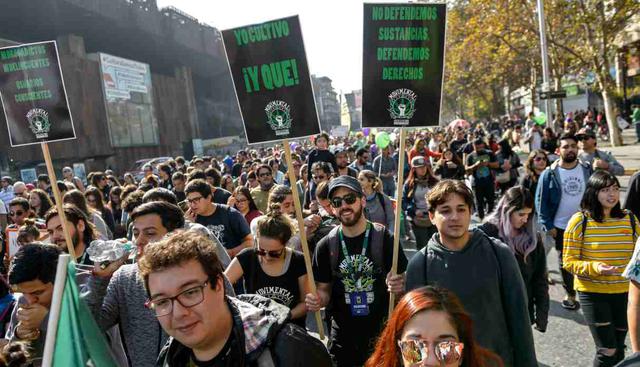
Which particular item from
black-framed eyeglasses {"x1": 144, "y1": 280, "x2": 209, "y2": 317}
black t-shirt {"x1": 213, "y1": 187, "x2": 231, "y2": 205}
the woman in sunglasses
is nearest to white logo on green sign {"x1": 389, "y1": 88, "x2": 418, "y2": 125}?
the woman in sunglasses

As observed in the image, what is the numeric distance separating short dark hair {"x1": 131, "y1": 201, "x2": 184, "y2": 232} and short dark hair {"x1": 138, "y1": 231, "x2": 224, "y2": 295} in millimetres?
1303

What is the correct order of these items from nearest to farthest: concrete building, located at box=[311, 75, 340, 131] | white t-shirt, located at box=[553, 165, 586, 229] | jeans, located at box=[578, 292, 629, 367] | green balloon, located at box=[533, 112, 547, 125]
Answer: jeans, located at box=[578, 292, 629, 367]
white t-shirt, located at box=[553, 165, 586, 229]
green balloon, located at box=[533, 112, 547, 125]
concrete building, located at box=[311, 75, 340, 131]

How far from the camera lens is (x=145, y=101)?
38844mm

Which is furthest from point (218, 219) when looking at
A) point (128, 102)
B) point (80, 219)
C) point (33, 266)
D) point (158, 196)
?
point (128, 102)

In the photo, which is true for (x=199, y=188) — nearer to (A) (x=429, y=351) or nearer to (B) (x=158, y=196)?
(B) (x=158, y=196)

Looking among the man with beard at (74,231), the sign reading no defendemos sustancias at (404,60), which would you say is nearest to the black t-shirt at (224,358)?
the sign reading no defendemos sustancias at (404,60)

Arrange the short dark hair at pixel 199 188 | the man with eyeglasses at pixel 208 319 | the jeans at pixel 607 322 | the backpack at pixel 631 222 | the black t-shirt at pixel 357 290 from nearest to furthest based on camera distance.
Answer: the man with eyeglasses at pixel 208 319 < the black t-shirt at pixel 357 290 < the jeans at pixel 607 322 < the backpack at pixel 631 222 < the short dark hair at pixel 199 188

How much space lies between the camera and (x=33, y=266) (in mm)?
2588

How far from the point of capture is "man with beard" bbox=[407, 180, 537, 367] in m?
2.55

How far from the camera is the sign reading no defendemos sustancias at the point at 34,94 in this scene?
425 cm

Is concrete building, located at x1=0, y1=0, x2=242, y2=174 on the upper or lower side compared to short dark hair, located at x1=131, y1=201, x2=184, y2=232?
upper

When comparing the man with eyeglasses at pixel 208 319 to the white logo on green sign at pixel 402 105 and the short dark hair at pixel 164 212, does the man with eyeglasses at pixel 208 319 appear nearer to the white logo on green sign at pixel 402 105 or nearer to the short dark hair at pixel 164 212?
the short dark hair at pixel 164 212

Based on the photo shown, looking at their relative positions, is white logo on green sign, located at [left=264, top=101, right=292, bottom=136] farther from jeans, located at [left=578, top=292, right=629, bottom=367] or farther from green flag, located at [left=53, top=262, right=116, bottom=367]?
jeans, located at [left=578, top=292, right=629, bottom=367]

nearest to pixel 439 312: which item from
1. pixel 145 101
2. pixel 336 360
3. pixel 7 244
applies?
pixel 336 360
